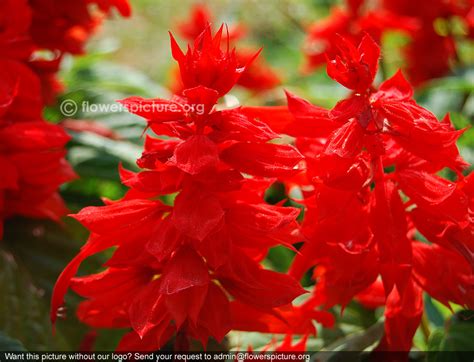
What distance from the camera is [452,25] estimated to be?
124 cm

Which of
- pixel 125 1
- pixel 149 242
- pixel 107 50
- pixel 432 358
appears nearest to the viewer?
pixel 149 242

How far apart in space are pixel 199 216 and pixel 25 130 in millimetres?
254

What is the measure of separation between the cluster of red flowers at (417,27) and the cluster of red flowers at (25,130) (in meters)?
0.53

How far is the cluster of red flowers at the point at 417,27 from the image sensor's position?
118 cm

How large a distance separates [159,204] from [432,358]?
288 millimetres

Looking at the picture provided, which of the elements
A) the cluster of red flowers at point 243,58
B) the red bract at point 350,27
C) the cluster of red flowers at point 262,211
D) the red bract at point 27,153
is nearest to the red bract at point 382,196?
the cluster of red flowers at point 262,211

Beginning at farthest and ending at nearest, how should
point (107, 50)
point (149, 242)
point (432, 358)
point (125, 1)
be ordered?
point (107, 50), point (125, 1), point (432, 358), point (149, 242)

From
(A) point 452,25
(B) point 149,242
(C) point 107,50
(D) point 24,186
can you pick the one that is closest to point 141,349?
(B) point 149,242

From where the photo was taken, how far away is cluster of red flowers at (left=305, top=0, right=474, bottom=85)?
1185mm

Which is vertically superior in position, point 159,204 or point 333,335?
point 159,204

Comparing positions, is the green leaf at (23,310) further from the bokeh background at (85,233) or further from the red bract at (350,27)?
the red bract at (350,27)

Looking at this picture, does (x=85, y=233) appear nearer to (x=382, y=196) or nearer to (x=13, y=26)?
(x=13, y=26)

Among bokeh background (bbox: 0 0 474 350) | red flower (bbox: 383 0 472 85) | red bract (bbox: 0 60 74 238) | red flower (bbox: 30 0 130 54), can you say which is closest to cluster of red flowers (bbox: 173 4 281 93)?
bokeh background (bbox: 0 0 474 350)

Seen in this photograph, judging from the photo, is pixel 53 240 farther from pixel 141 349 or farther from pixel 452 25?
pixel 452 25
